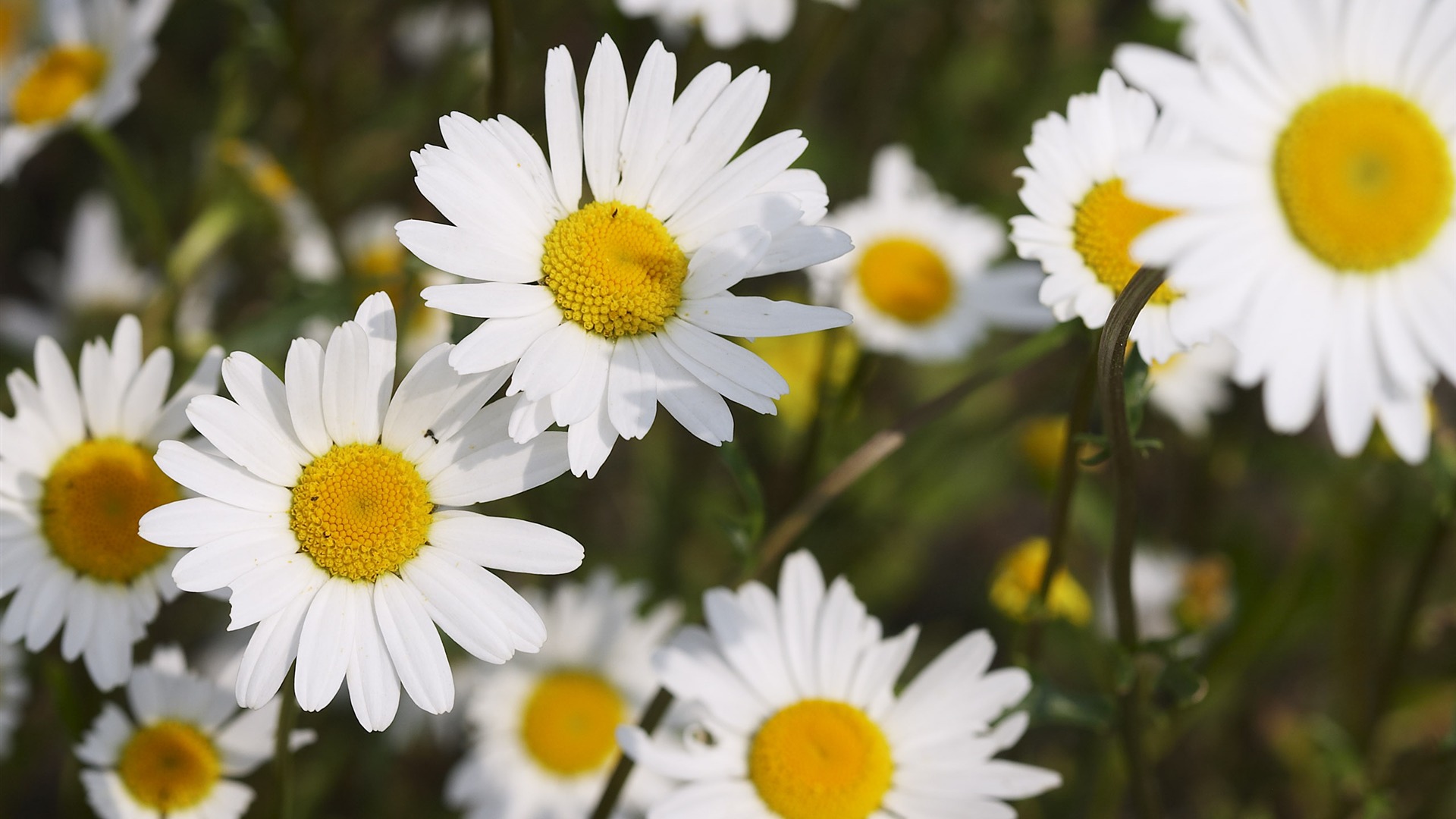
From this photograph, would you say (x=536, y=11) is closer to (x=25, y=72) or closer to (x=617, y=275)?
(x=25, y=72)

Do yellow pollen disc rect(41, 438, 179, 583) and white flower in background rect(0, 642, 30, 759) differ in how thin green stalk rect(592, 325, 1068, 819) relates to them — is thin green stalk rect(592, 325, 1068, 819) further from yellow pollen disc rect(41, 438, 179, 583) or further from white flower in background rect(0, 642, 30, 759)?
white flower in background rect(0, 642, 30, 759)

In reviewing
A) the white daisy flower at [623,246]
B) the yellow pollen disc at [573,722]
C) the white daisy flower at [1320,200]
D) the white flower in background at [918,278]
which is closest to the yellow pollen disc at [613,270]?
the white daisy flower at [623,246]

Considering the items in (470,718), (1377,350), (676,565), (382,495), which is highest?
(1377,350)

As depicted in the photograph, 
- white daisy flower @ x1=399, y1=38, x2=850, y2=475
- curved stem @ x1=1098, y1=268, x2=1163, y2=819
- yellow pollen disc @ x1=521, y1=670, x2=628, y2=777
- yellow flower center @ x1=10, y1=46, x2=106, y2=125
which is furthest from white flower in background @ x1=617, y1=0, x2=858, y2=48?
yellow pollen disc @ x1=521, y1=670, x2=628, y2=777

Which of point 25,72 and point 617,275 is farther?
point 25,72

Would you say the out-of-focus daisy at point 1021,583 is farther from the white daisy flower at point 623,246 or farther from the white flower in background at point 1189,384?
the white daisy flower at point 623,246

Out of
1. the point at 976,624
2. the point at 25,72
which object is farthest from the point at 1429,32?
the point at 25,72

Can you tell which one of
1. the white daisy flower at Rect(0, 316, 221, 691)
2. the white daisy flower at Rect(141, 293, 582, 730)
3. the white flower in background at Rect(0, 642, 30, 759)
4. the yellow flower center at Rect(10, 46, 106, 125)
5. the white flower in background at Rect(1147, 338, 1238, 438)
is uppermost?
the white flower in background at Rect(1147, 338, 1238, 438)
